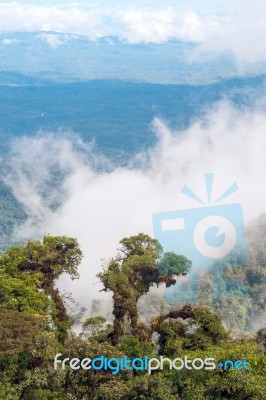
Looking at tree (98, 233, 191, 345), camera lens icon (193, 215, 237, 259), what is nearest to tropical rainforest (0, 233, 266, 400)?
tree (98, 233, 191, 345)

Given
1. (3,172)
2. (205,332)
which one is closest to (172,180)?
(3,172)

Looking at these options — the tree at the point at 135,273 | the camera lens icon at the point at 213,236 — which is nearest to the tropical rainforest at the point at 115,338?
the tree at the point at 135,273

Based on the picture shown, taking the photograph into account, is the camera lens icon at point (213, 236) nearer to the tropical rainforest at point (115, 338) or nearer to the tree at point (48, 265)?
the tropical rainforest at point (115, 338)

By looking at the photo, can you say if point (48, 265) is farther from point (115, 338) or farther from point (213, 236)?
point (213, 236)

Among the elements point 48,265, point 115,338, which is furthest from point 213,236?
point 115,338

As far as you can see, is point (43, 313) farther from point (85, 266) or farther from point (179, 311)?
point (85, 266)

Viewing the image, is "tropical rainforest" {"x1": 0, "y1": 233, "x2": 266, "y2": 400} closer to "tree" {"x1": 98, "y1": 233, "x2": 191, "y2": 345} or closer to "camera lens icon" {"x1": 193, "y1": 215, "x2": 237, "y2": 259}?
"tree" {"x1": 98, "y1": 233, "x2": 191, "y2": 345}
